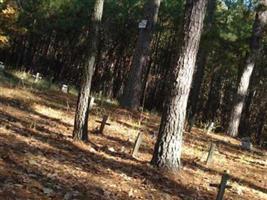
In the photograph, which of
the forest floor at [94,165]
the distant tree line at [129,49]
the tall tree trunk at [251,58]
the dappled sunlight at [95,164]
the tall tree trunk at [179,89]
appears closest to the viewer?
the forest floor at [94,165]

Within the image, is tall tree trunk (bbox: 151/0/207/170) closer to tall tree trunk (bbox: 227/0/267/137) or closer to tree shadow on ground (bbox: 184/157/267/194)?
tree shadow on ground (bbox: 184/157/267/194)

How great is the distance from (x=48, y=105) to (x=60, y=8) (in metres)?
21.4

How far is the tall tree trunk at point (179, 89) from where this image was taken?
937 centimetres

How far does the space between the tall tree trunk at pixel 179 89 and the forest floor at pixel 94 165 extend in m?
0.40

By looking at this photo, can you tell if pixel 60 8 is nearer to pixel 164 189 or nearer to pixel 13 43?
pixel 13 43

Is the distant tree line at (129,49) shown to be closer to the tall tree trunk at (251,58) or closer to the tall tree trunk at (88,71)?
the tall tree trunk at (251,58)

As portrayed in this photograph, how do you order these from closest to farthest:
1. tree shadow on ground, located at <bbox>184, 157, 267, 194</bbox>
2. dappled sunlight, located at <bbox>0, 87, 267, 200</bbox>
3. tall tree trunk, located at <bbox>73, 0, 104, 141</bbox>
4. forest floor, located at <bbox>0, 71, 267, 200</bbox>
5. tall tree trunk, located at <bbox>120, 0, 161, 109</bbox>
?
forest floor, located at <bbox>0, 71, 267, 200</bbox>
dappled sunlight, located at <bbox>0, 87, 267, 200</bbox>
tall tree trunk, located at <bbox>73, 0, 104, 141</bbox>
tree shadow on ground, located at <bbox>184, 157, 267, 194</bbox>
tall tree trunk, located at <bbox>120, 0, 161, 109</bbox>

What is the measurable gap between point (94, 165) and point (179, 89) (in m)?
2.17

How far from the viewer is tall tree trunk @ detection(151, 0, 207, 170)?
937cm

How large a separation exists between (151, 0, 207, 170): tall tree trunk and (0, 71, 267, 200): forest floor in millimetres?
395

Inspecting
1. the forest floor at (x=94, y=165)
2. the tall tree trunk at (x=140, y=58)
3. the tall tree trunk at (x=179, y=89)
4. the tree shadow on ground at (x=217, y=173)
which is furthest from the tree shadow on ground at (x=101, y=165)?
the tall tree trunk at (x=140, y=58)

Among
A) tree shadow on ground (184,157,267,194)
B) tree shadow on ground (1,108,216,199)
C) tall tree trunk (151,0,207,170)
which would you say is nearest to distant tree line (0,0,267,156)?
tree shadow on ground (184,157,267,194)

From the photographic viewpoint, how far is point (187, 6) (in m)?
9.52

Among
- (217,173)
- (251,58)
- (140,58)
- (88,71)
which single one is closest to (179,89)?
(88,71)
